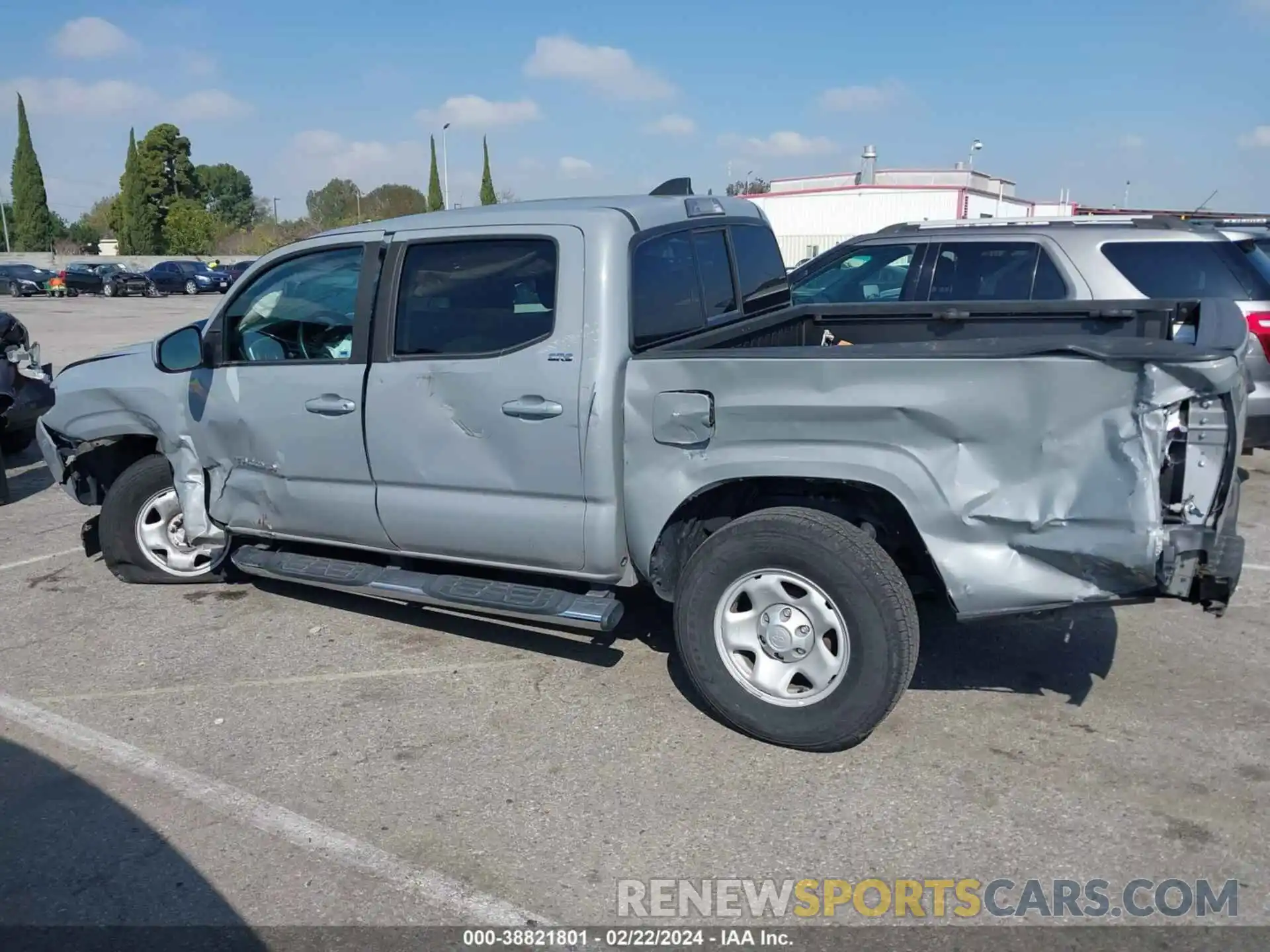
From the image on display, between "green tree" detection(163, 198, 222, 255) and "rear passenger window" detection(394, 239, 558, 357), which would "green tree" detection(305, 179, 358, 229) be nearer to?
"green tree" detection(163, 198, 222, 255)

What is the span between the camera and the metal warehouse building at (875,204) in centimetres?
2830

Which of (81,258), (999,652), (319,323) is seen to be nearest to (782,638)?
(999,652)

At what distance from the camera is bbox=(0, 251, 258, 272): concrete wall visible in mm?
53438

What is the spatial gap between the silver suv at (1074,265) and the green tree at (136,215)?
62591 mm

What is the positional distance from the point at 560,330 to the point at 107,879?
2.44m

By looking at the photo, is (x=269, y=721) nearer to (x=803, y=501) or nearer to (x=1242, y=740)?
(x=803, y=501)

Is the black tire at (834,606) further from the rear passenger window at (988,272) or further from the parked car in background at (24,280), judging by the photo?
the parked car in background at (24,280)

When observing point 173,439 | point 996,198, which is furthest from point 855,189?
point 173,439

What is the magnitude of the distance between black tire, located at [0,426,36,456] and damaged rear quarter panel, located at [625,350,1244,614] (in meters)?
7.87

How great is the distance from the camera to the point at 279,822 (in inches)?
137

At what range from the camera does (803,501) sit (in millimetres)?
3930

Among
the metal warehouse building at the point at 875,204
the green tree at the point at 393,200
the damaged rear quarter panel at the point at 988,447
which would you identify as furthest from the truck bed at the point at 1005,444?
the green tree at the point at 393,200

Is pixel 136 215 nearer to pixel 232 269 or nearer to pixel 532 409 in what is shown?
pixel 232 269

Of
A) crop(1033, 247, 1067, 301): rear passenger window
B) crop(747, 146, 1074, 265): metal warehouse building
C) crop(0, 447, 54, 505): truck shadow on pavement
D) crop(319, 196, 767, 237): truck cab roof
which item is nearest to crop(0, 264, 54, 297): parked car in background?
crop(747, 146, 1074, 265): metal warehouse building
